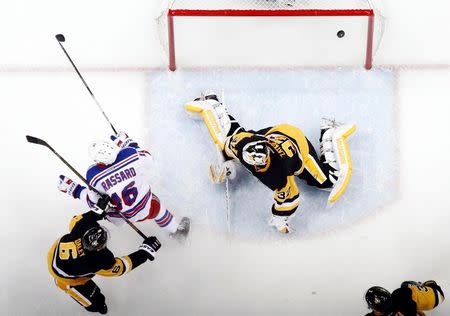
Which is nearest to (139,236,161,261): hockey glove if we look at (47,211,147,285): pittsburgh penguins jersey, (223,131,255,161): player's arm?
(47,211,147,285): pittsburgh penguins jersey

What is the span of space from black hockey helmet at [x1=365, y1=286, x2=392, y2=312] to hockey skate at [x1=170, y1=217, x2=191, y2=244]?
1.21 metres

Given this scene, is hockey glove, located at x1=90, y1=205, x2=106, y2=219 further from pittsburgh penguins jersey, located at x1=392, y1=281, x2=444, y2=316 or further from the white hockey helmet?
pittsburgh penguins jersey, located at x1=392, y1=281, x2=444, y2=316

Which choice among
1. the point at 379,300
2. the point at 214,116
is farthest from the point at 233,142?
the point at 379,300

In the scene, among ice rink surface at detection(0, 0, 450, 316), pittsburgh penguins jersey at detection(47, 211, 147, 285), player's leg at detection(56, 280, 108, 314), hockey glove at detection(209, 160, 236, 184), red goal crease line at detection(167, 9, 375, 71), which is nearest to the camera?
pittsburgh penguins jersey at detection(47, 211, 147, 285)

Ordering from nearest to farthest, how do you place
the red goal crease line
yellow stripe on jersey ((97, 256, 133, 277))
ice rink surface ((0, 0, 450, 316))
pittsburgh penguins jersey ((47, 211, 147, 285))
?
pittsburgh penguins jersey ((47, 211, 147, 285))
yellow stripe on jersey ((97, 256, 133, 277))
the red goal crease line
ice rink surface ((0, 0, 450, 316))

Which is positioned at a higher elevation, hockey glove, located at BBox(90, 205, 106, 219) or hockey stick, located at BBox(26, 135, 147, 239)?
hockey stick, located at BBox(26, 135, 147, 239)

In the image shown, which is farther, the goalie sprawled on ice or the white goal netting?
the white goal netting

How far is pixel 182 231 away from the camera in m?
3.61

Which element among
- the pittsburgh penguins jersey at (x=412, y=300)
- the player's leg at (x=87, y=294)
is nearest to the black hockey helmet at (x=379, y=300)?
the pittsburgh penguins jersey at (x=412, y=300)

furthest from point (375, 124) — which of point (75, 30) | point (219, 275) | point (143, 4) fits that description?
point (75, 30)

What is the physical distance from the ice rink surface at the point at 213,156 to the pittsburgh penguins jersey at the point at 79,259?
1.59ft

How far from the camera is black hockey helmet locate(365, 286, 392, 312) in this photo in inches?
116

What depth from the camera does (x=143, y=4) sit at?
398cm

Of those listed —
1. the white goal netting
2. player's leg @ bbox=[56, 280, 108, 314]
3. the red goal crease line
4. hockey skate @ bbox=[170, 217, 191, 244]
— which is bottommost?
player's leg @ bbox=[56, 280, 108, 314]
